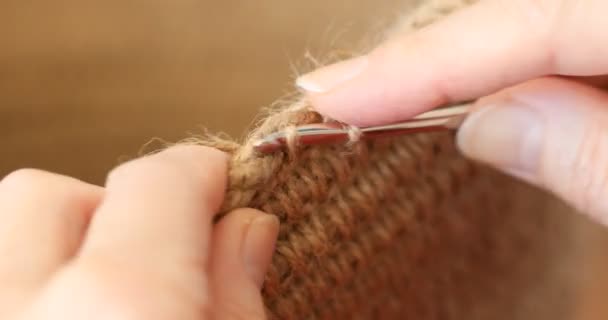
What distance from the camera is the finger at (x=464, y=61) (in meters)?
0.38

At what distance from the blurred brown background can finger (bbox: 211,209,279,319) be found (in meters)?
0.45

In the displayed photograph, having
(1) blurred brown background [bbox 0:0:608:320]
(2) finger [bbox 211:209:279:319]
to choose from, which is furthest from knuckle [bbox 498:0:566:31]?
(1) blurred brown background [bbox 0:0:608:320]

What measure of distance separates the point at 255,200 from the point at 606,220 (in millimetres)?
187

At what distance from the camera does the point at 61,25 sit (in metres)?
0.81

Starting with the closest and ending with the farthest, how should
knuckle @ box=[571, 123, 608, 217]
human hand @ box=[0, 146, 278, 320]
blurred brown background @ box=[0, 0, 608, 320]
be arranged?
human hand @ box=[0, 146, 278, 320] < knuckle @ box=[571, 123, 608, 217] < blurred brown background @ box=[0, 0, 608, 320]

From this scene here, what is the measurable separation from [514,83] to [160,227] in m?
0.19

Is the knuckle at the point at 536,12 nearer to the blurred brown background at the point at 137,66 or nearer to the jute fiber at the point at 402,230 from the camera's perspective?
the jute fiber at the point at 402,230

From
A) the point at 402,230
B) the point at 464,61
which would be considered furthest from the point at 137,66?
the point at 464,61

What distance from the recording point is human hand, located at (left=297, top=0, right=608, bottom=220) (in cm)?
39

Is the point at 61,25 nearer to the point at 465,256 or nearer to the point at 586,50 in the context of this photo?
the point at 465,256

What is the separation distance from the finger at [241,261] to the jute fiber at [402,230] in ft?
0.06

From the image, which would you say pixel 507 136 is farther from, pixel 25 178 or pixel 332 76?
pixel 25 178

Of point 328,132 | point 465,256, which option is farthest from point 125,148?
point 328,132

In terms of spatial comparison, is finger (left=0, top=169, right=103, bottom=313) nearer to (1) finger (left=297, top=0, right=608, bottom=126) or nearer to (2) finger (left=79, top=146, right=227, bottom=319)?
(2) finger (left=79, top=146, right=227, bottom=319)
